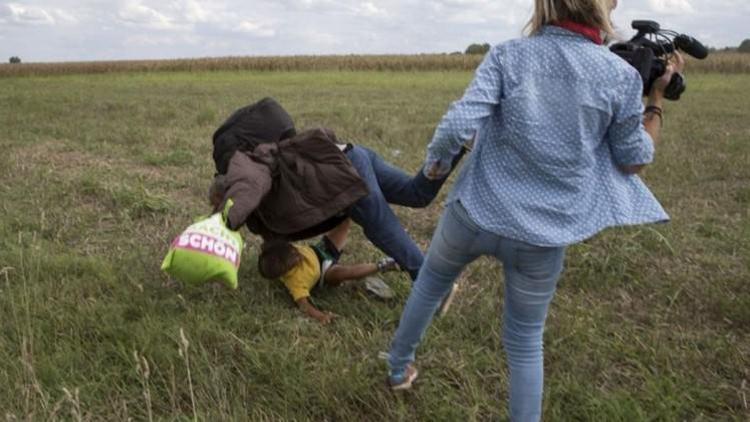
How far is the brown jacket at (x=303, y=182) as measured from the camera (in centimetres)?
301

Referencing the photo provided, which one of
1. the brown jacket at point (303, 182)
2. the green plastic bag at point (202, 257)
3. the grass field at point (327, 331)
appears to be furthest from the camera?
the brown jacket at point (303, 182)

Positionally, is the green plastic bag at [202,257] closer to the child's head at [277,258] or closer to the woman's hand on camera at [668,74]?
the child's head at [277,258]

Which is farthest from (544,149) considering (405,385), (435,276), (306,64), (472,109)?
(306,64)

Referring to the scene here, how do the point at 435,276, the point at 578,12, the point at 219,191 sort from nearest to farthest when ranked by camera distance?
the point at 578,12 → the point at 435,276 → the point at 219,191

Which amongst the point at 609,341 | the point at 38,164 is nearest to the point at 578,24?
the point at 609,341

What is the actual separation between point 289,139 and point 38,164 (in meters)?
4.53

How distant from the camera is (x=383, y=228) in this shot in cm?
326

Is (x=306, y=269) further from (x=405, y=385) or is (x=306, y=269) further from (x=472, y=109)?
(x=472, y=109)

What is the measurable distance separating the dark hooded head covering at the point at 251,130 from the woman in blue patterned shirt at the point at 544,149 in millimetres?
1443

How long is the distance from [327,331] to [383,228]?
0.59 metres

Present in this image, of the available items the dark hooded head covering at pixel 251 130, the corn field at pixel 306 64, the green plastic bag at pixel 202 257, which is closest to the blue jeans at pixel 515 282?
the green plastic bag at pixel 202 257

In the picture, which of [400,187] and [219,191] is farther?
[400,187]

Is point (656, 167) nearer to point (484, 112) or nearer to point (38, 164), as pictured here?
point (484, 112)

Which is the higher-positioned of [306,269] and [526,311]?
[526,311]
